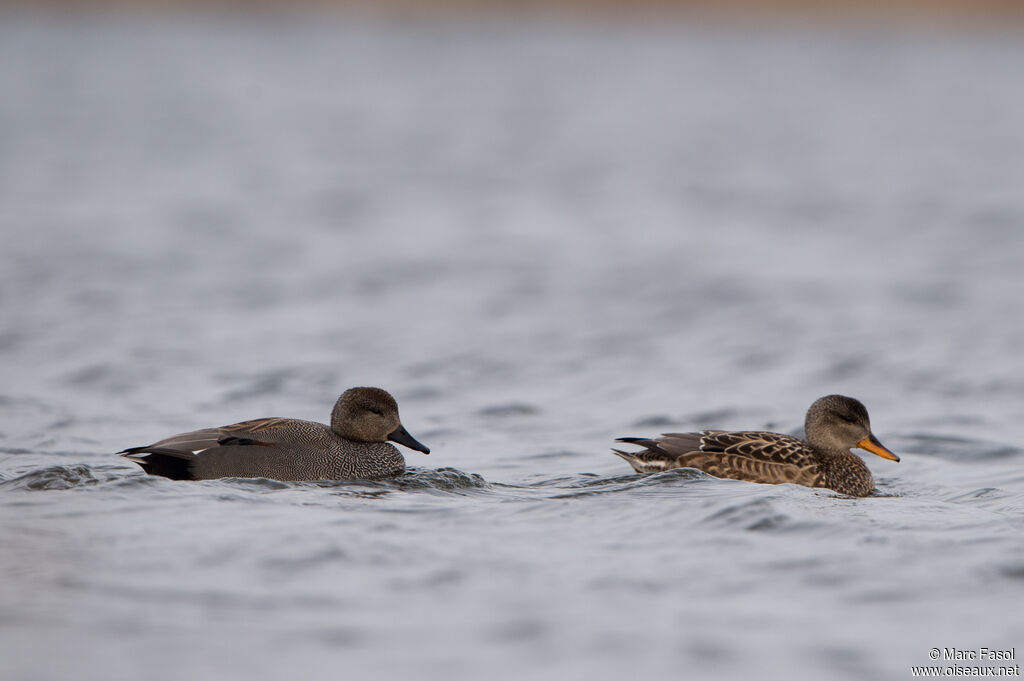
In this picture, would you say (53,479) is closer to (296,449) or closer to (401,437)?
(296,449)

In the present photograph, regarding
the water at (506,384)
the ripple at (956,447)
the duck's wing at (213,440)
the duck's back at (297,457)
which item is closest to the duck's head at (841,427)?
the water at (506,384)

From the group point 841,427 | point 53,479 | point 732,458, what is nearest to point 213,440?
point 53,479

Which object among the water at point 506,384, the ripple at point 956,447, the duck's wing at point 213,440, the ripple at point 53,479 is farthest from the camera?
the ripple at point 956,447

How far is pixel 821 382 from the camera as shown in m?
13.9

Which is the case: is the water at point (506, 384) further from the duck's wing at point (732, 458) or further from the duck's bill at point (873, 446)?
the duck's bill at point (873, 446)

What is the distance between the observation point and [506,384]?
13.6 metres

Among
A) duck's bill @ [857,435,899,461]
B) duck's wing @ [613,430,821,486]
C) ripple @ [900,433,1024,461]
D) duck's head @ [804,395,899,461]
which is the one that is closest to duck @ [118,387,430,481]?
duck's wing @ [613,430,821,486]

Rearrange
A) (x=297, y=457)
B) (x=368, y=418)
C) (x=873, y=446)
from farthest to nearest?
(x=873, y=446)
(x=368, y=418)
(x=297, y=457)

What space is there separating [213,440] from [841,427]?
4.17 m

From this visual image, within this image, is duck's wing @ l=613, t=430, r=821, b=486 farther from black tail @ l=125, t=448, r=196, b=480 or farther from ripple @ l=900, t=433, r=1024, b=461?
black tail @ l=125, t=448, r=196, b=480

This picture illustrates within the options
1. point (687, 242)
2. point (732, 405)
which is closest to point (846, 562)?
point (732, 405)

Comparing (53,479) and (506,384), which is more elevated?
(506,384)

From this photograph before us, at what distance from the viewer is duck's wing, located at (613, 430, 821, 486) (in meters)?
9.40

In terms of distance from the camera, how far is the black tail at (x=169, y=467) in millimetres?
8672
